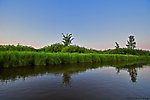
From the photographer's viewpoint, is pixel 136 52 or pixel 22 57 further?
pixel 136 52

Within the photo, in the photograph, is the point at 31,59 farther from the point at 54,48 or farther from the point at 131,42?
the point at 131,42

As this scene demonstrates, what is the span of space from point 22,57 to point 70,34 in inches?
1350

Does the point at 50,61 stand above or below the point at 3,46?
below

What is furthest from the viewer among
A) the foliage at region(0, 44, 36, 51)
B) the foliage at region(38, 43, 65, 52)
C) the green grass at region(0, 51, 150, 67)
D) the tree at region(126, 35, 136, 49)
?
the tree at region(126, 35, 136, 49)

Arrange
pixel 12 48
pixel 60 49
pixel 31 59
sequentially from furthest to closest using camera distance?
pixel 60 49 → pixel 12 48 → pixel 31 59

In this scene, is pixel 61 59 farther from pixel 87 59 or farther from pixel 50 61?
pixel 87 59

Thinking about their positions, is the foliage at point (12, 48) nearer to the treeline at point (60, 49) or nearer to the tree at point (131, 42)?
the treeline at point (60, 49)

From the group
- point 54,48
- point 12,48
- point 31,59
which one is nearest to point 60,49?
point 54,48

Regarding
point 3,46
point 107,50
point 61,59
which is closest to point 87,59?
point 61,59

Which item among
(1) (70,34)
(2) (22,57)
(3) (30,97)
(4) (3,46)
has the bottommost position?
(3) (30,97)

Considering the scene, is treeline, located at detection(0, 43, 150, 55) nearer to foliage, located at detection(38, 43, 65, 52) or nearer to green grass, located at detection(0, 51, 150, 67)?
foliage, located at detection(38, 43, 65, 52)

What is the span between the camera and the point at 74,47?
2330 cm

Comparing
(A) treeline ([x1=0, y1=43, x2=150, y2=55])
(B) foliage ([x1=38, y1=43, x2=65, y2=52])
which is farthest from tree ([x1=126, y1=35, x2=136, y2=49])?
(B) foliage ([x1=38, y1=43, x2=65, y2=52])

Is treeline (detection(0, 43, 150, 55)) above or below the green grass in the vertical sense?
above
